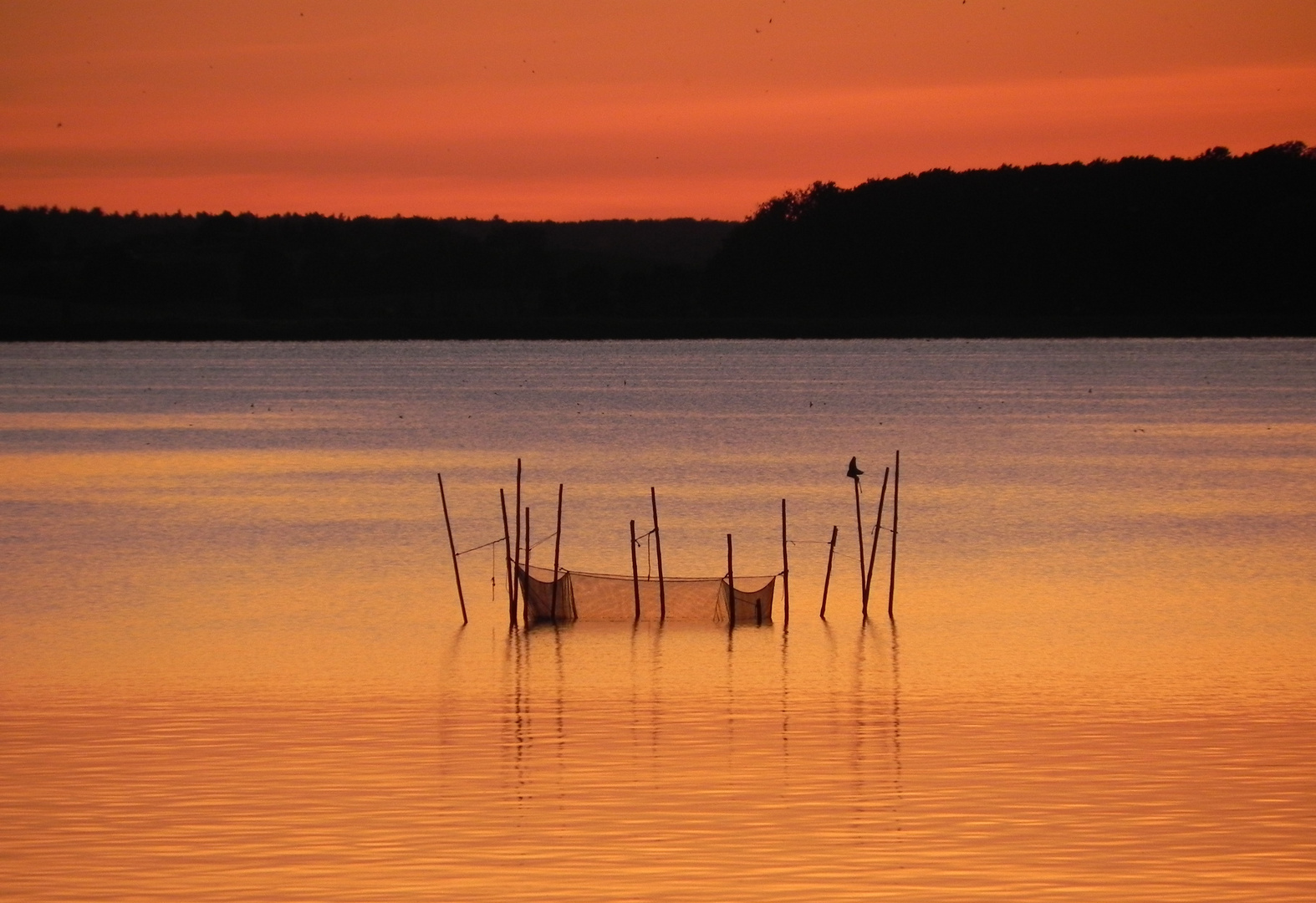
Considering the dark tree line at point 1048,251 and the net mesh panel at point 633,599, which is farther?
the dark tree line at point 1048,251

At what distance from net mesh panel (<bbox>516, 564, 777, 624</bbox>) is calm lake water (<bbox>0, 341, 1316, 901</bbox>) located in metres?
0.45

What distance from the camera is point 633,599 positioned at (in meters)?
22.6

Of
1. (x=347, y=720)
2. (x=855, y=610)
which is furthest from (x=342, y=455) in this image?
(x=347, y=720)

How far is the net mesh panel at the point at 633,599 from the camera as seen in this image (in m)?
22.4

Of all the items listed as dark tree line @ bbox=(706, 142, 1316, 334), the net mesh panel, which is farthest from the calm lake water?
dark tree line @ bbox=(706, 142, 1316, 334)

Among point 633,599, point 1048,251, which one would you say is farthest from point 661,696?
point 1048,251

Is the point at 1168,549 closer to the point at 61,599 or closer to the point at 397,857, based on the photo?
the point at 61,599

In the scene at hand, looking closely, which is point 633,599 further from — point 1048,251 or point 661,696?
point 1048,251

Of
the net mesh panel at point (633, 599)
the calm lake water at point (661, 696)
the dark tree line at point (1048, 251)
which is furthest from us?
the dark tree line at point (1048, 251)

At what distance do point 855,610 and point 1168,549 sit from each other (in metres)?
9.09

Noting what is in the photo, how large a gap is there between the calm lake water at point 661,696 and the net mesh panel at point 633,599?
1.47 ft

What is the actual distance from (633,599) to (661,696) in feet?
15.0

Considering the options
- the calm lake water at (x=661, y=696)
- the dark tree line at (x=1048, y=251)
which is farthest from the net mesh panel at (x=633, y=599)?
the dark tree line at (x=1048, y=251)

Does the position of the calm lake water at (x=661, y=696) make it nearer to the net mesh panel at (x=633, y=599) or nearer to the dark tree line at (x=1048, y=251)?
the net mesh panel at (x=633, y=599)
